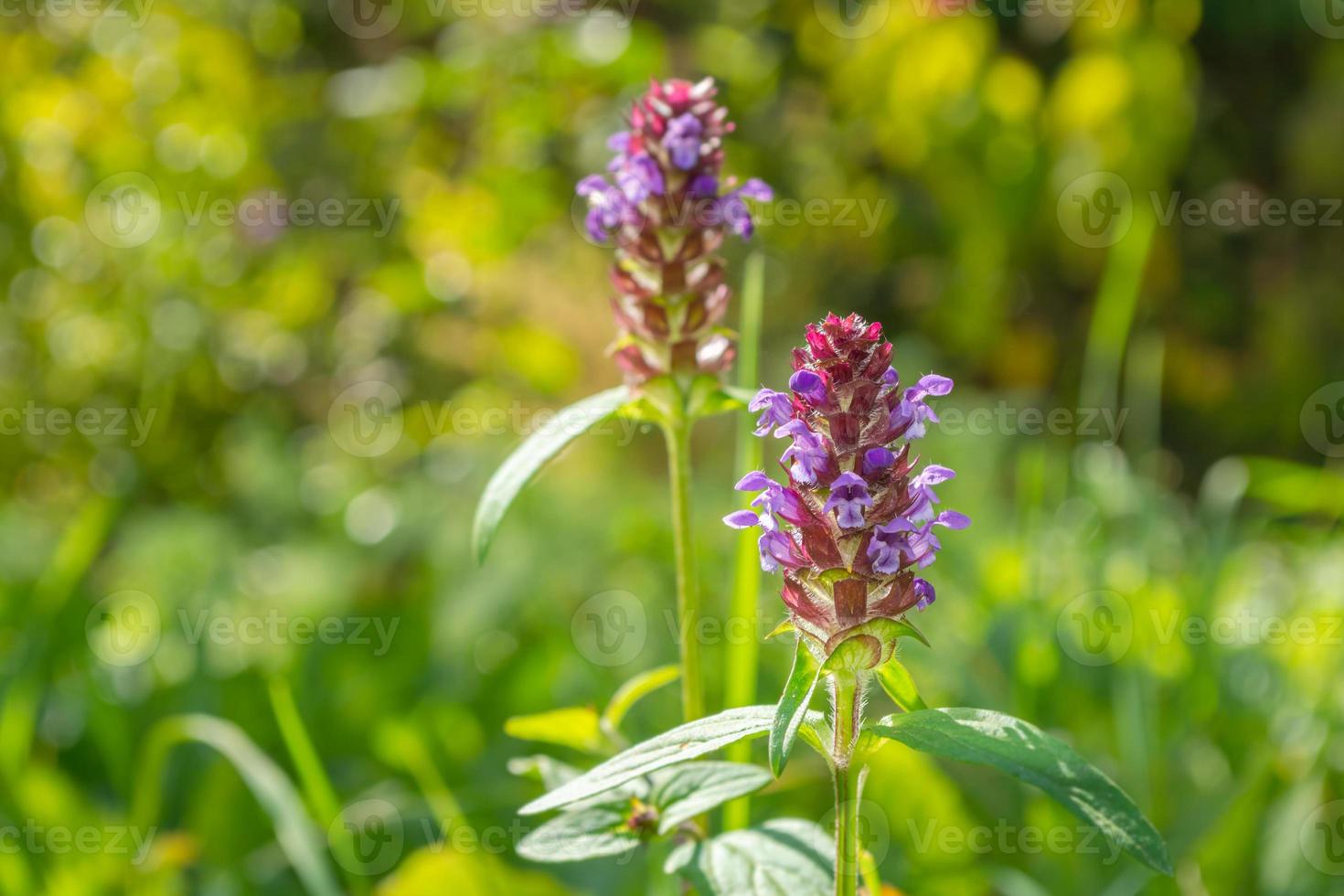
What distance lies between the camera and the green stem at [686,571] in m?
1.15

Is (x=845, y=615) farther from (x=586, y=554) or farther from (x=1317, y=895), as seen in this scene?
(x=586, y=554)

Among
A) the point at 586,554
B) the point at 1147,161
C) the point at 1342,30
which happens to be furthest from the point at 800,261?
the point at 1342,30

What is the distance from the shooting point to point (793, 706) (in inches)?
32.5

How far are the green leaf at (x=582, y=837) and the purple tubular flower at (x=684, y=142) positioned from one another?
0.57 m

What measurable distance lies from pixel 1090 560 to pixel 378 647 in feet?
4.47

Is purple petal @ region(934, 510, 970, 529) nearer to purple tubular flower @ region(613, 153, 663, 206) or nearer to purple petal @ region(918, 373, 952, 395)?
purple petal @ region(918, 373, 952, 395)

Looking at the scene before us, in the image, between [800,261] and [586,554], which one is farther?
[800,261]

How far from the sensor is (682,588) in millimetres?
1184

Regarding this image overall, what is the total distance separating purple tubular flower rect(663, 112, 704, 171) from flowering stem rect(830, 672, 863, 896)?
1.59ft

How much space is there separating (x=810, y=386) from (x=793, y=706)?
0.70ft

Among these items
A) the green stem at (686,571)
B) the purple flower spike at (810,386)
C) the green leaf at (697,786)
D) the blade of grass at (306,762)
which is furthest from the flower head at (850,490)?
the blade of grass at (306,762)

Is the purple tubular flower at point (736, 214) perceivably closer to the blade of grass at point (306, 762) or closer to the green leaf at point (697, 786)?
the green leaf at point (697, 786)

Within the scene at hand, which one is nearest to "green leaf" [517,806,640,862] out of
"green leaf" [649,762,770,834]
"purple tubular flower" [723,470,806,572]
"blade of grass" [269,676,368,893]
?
"green leaf" [649,762,770,834]

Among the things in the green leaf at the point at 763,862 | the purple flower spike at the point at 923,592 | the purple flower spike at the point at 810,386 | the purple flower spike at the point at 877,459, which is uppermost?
the purple flower spike at the point at 810,386
